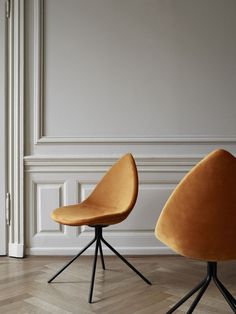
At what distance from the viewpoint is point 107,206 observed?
9.14 ft

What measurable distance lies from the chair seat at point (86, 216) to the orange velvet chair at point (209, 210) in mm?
617

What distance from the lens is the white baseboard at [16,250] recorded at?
3.14m

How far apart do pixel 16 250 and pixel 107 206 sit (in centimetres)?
88

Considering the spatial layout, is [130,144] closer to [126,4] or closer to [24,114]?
[24,114]

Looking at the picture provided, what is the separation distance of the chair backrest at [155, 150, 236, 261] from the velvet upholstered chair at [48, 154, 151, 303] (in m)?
0.65

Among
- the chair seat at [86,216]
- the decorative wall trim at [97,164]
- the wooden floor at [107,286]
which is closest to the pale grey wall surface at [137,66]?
the decorative wall trim at [97,164]

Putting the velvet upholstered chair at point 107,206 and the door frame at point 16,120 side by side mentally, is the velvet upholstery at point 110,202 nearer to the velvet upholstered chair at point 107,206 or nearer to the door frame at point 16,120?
the velvet upholstered chair at point 107,206

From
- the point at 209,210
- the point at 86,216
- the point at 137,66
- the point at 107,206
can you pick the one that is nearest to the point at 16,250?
the point at 107,206

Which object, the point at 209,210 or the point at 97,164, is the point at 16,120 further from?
the point at 209,210

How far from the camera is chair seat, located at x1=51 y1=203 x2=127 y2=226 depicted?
2.33 metres

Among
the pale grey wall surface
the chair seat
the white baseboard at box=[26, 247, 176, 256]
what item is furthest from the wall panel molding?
the chair seat

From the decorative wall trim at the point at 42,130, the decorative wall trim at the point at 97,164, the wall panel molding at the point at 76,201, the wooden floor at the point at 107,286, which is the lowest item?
the wooden floor at the point at 107,286

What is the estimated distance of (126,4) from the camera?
10.4 feet

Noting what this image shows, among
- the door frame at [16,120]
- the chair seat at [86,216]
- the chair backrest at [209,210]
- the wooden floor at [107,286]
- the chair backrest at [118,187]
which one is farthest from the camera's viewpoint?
the door frame at [16,120]
